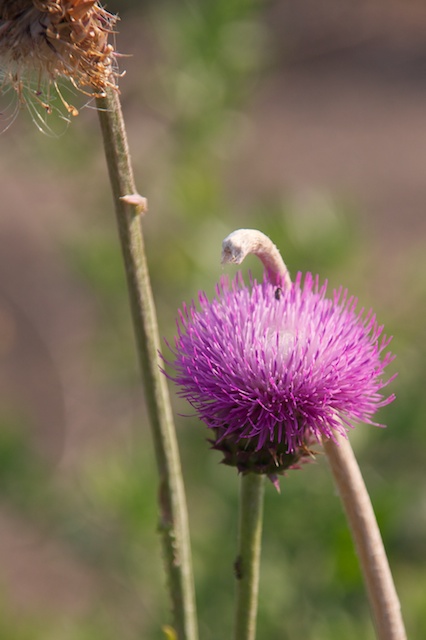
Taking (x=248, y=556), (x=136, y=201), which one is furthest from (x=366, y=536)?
(x=136, y=201)

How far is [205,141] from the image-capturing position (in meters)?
2.43

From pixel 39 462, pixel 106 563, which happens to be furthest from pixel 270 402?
pixel 39 462

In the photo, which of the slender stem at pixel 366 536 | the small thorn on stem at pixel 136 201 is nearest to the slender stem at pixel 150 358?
the small thorn on stem at pixel 136 201

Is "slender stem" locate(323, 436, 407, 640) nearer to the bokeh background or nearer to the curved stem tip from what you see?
the curved stem tip

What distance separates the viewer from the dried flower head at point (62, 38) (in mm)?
548

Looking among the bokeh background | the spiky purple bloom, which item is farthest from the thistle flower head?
the bokeh background

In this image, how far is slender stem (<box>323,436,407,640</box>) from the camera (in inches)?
22.4

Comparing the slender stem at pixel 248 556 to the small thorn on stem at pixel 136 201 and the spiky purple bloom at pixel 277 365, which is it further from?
the small thorn on stem at pixel 136 201

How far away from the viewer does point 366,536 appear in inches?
22.5

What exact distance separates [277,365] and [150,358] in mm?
84

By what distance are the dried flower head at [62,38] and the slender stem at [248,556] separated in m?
0.27

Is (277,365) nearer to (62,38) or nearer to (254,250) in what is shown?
(254,250)

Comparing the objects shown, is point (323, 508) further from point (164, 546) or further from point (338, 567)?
point (164, 546)

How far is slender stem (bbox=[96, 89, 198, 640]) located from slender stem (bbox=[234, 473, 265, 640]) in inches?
2.0
